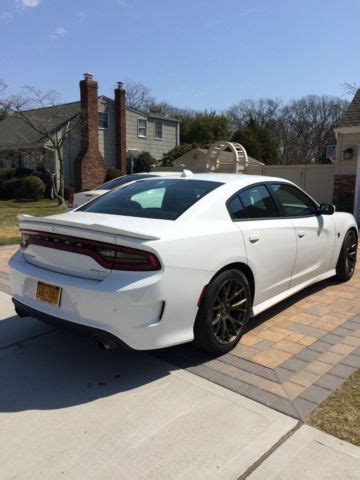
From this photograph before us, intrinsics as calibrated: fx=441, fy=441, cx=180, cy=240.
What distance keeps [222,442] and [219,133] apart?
4608cm

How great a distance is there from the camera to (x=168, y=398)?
3.09 metres

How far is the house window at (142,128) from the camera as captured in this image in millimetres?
30906

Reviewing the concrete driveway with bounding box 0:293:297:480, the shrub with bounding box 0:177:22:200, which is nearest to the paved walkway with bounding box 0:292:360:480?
the concrete driveway with bounding box 0:293:297:480

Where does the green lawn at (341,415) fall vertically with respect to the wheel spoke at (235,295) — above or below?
below

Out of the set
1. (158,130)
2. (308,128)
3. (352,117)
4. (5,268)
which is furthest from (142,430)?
(308,128)

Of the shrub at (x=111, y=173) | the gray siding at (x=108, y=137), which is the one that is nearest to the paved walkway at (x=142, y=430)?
the shrub at (x=111, y=173)

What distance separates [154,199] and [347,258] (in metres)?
3.22

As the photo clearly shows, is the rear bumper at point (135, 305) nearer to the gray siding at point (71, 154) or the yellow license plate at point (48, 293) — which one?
the yellow license plate at point (48, 293)

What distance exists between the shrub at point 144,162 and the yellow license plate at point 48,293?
88.0ft

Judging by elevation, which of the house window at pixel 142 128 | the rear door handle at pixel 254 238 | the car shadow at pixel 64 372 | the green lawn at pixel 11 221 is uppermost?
the house window at pixel 142 128

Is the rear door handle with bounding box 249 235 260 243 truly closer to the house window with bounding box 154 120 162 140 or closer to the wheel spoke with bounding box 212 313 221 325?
the wheel spoke with bounding box 212 313 221 325

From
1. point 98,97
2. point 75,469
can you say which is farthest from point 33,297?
point 98,97

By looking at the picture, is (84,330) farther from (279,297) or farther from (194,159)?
(194,159)

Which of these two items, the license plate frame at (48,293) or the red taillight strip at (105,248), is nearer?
the red taillight strip at (105,248)
